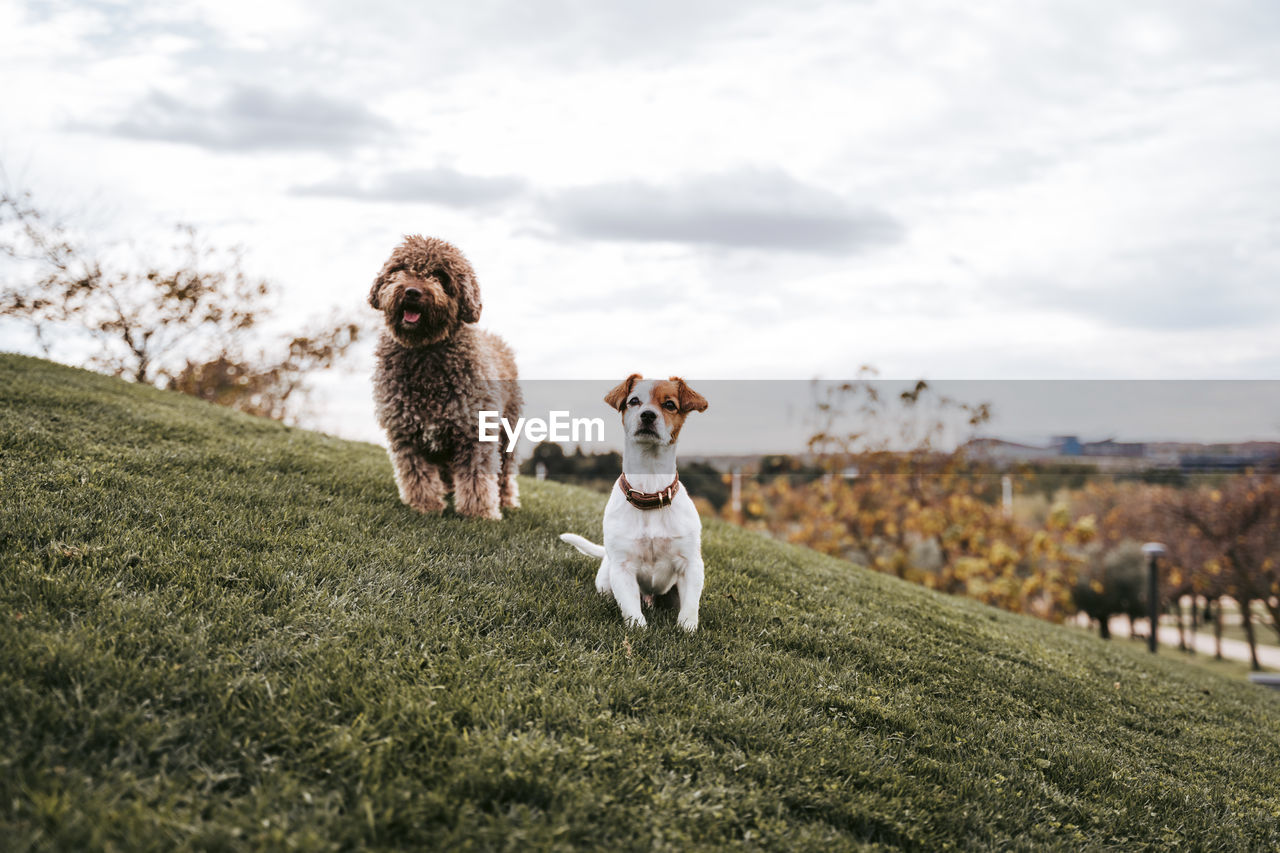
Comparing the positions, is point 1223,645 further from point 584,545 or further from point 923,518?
point 584,545

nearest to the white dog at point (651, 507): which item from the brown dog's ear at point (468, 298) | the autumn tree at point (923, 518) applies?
the brown dog's ear at point (468, 298)

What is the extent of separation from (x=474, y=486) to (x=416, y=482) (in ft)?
1.65

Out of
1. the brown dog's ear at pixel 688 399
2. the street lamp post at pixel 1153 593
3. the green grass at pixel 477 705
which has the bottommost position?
the street lamp post at pixel 1153 593

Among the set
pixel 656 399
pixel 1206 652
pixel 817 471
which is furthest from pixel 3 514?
pixel 1206 652

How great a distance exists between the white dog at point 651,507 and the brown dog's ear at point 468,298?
97.6 inches

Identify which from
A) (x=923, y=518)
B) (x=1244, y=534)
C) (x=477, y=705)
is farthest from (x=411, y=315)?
(x=1244, y=534)

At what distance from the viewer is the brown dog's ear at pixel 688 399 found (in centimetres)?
460

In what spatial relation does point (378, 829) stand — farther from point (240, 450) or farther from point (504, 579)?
point (240, 450)

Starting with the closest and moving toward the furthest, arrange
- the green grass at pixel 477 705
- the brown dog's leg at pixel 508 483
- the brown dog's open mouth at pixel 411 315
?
the green grass at pixel 477 705, the brown dog's open mouth at pixel 411 315, the brown dog's leg at pixel 508 483

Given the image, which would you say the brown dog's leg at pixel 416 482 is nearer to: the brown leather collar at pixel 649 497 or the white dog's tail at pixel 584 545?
the white dog's tail at pixel 584 545

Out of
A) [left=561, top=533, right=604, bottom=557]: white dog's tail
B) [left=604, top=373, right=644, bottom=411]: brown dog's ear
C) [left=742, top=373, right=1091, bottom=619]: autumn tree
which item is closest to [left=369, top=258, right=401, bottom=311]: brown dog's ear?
[left=561, top=533, right=604, bottom=557]: white dog's tail

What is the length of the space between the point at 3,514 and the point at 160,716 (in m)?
2.65

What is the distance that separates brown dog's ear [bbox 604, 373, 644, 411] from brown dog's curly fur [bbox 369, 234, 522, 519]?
7.55ft

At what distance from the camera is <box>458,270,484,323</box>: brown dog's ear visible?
260 inches
